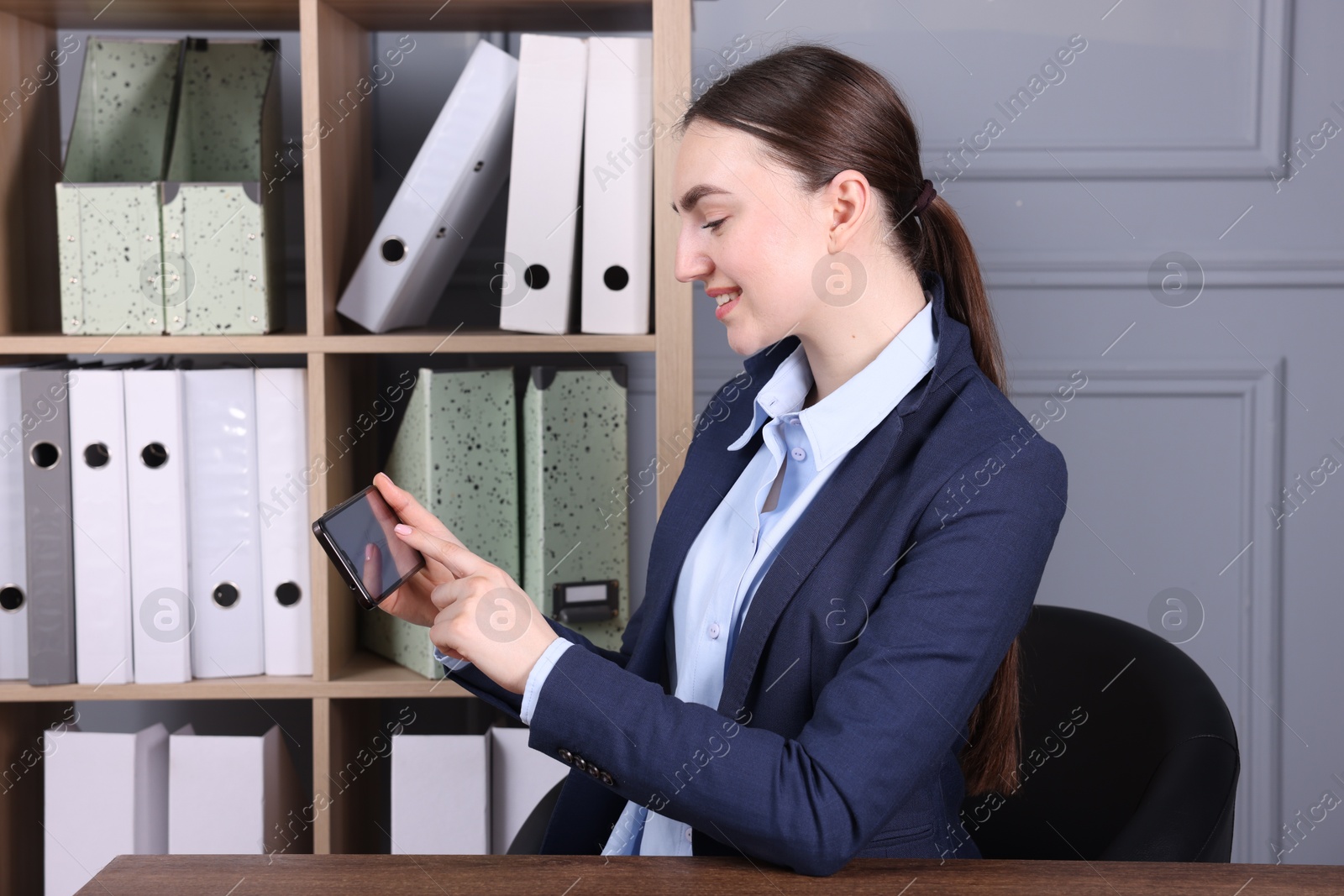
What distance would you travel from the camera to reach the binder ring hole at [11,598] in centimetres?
150

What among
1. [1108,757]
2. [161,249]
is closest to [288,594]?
[161,249]

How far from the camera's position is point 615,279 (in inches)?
58.2

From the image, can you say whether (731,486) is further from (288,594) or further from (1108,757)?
(288,594)

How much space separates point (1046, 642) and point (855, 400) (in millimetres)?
438

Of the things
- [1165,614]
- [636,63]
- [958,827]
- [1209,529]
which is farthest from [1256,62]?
[958,827]

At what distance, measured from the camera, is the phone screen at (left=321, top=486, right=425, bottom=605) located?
93cm

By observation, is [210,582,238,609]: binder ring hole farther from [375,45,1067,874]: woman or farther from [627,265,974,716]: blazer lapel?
[627,265,974,716]: blazer lapel

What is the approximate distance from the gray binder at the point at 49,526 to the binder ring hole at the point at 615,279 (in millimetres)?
759

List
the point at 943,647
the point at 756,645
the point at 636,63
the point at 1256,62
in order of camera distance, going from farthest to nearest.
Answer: the point at 1256,62 → the point at 636,63 → the point at 756,645 → the point at 943,647

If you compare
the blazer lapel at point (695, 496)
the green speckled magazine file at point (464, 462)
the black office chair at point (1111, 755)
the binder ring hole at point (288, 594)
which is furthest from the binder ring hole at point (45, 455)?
the black office chair at point (1111, 755)

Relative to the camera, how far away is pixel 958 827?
3.55ft

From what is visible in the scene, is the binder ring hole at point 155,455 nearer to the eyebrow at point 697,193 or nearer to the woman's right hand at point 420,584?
the woman's right hand at point 420,584

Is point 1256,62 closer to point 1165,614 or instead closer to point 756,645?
point 1165,614

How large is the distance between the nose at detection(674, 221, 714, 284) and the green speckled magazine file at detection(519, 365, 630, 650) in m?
0.42
